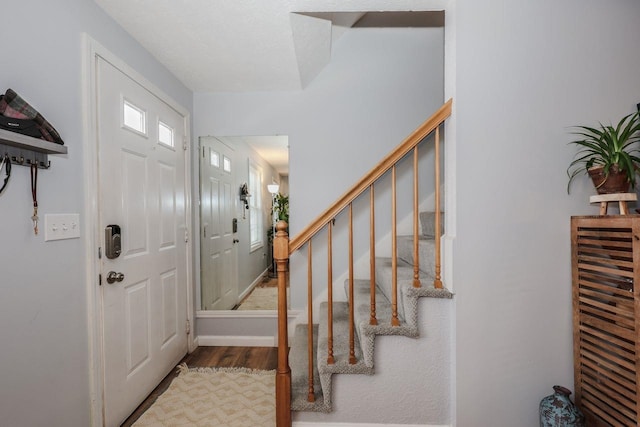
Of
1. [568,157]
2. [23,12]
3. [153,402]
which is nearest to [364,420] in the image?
[153,402]

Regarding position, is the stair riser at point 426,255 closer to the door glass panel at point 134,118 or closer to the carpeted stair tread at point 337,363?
the carpeted stair tread at point 337,363

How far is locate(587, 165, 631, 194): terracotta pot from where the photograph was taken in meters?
1.33

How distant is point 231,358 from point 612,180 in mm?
2649

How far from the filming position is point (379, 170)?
158cm

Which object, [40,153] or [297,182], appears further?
[297,182]

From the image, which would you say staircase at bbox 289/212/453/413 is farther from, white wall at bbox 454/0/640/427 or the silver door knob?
the silver door knob

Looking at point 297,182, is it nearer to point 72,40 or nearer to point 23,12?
point 72,40

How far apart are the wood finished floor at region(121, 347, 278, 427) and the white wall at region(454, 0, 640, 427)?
1457mm

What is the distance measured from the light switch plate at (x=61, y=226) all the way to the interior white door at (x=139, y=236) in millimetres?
172

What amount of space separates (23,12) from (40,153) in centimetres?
55

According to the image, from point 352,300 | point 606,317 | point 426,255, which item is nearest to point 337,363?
point 352,300

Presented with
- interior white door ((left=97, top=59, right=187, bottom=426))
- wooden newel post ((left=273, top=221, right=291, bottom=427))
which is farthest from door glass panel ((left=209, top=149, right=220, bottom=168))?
wooden newel post ((left=273, top=221, right=291, bottom=427))

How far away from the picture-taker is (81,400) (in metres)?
1.46

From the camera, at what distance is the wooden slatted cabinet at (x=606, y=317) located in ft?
4.05
